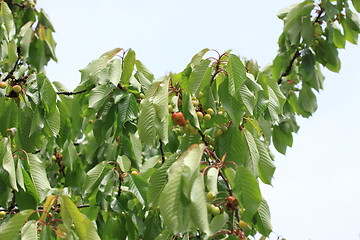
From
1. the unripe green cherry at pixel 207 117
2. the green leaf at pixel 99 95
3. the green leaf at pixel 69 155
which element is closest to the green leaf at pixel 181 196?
the unripe green cherry at pixel 207 117

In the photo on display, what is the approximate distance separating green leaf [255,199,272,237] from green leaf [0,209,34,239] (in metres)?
0.80

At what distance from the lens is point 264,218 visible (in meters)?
1.98

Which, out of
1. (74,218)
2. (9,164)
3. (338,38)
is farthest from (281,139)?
(74,218)

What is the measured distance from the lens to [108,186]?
2.62m

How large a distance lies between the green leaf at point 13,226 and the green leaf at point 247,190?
68 cm

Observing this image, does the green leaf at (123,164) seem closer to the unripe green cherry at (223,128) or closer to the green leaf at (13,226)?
the unripe green cherry at (223,128)

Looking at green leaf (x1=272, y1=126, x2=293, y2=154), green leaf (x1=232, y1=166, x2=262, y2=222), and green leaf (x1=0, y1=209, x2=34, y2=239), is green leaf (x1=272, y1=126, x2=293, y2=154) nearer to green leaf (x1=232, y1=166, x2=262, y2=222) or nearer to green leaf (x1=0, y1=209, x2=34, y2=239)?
green leaf (x1=232, y1=166, x2=262, y2=222)

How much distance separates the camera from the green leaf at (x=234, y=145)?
2139mm

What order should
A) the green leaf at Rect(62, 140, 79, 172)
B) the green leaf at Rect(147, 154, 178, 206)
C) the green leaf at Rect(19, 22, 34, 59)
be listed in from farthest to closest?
the green leaf at Rect(19, 22, 34, 59) → the green leaf at Rect(62, 140, 79, 172) → the green leaf at Rect(147, 154, 178, 206)

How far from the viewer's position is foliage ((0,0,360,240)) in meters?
1.69

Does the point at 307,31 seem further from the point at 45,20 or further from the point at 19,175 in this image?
the point at 19,175

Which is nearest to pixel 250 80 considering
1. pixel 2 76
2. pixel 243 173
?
pixel 243 173

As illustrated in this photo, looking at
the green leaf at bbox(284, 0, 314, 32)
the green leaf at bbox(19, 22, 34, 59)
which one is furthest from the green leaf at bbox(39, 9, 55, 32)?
the green leaf at bbox(284, 0, 314, 32)

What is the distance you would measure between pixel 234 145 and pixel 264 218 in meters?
0.32
